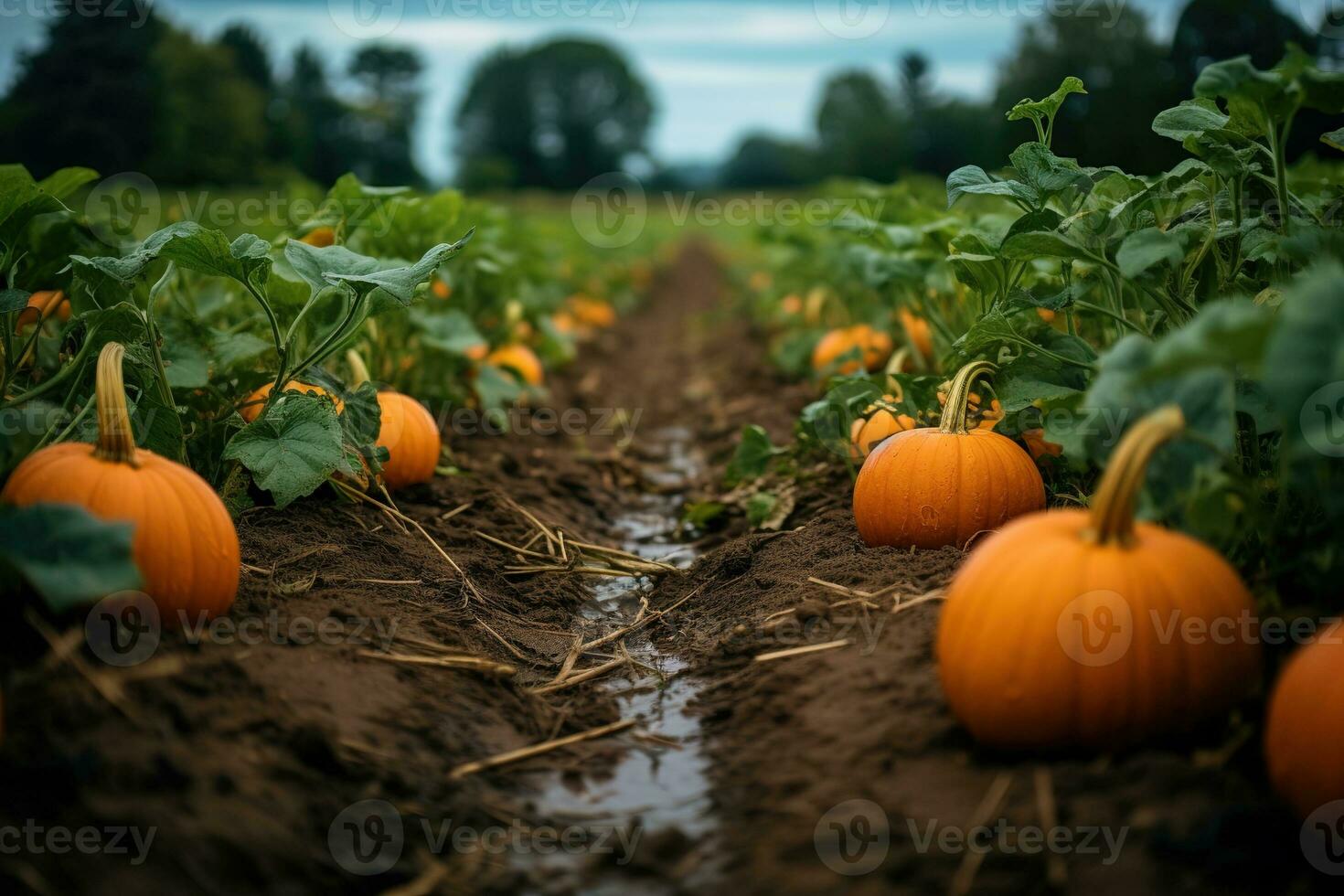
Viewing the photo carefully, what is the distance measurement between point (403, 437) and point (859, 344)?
2.69 meters

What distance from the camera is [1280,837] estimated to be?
1579mm

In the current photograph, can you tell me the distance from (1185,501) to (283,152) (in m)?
11.5

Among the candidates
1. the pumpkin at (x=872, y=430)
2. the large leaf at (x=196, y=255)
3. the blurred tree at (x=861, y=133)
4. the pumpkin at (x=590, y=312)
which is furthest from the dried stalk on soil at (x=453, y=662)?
the blurred tree at (x=861, y=133)

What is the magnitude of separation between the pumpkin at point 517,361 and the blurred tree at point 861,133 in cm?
1187

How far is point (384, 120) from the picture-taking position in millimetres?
13594

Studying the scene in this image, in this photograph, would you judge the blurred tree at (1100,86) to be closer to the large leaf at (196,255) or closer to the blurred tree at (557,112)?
the large leaf at (196,255)

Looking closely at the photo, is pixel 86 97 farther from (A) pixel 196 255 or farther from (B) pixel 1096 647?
(B) pixel 1096 647

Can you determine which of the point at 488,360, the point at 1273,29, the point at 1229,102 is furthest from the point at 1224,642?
the point at 1273,29

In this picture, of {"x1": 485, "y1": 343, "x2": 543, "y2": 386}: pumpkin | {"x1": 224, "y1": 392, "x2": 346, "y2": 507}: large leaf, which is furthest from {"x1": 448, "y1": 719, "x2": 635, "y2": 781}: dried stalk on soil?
{"x1": 485, "y1": 343, "x2": 543, "y2": 386}: pumpkin

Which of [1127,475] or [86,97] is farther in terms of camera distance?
[86,97]

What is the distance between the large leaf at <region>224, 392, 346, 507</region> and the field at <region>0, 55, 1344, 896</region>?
1 cm

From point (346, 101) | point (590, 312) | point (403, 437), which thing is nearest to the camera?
point (403, 437)

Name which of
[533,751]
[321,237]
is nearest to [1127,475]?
[533,751]

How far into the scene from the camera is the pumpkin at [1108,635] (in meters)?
1.78
